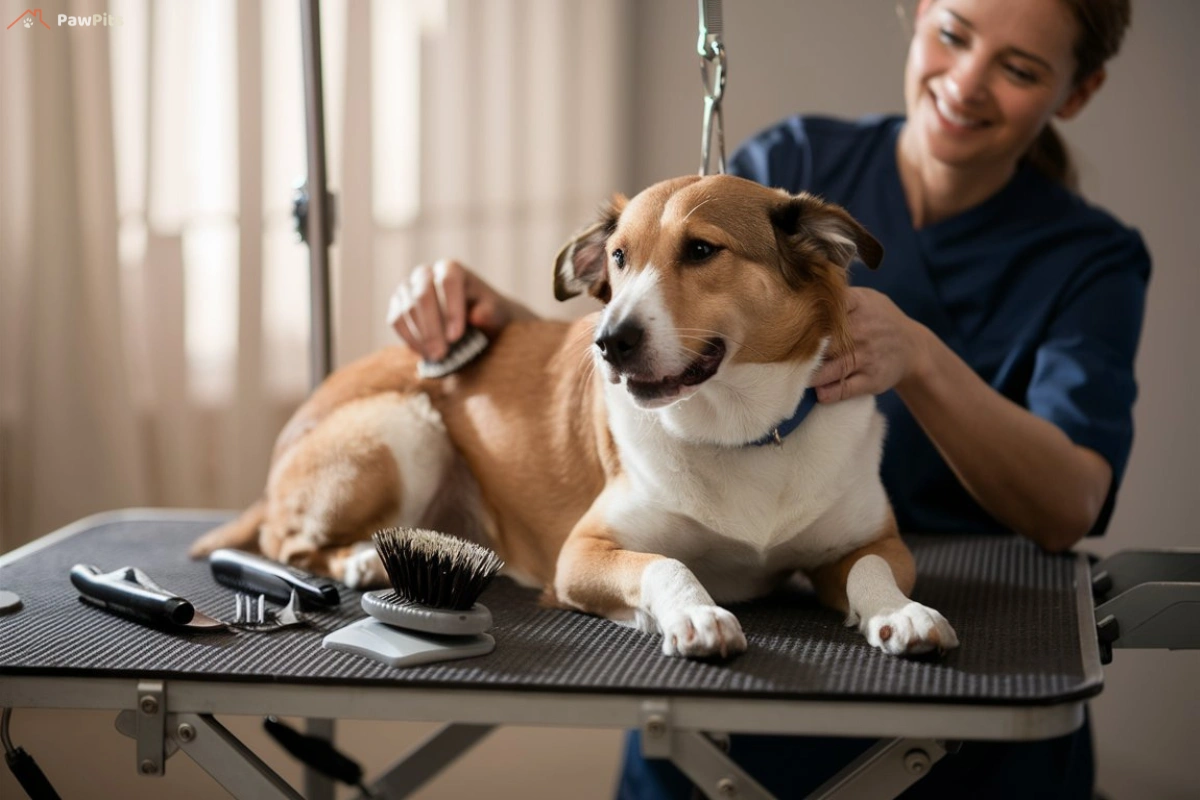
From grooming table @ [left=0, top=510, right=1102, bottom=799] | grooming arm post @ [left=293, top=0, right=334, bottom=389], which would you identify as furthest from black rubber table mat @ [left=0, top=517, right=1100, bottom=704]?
grooming arm post @ [left=293, top=0, right=334, bottom=389]

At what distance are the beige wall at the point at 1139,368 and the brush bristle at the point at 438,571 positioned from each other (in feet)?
5.34

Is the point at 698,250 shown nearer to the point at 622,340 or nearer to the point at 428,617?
the point at 622,340

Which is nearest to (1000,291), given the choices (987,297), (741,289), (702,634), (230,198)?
(987,297)

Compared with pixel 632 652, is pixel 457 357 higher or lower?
higher

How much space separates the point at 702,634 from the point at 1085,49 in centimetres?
117

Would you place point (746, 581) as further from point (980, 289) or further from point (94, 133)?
point (94, 133)

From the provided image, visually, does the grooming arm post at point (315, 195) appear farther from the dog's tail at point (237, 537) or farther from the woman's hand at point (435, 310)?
the dog's tail at point (237, 537)

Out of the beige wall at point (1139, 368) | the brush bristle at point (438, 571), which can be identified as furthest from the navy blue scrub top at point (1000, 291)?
the beige wall at point (1139, 368)

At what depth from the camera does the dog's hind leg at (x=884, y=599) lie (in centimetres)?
105

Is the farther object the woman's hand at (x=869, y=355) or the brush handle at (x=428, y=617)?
the woman's hand at (x=869, y=355)

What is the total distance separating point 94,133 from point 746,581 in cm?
239

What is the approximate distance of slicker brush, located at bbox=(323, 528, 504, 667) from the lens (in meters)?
1.07

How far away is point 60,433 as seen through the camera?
3137mm

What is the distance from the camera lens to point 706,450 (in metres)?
1.29
